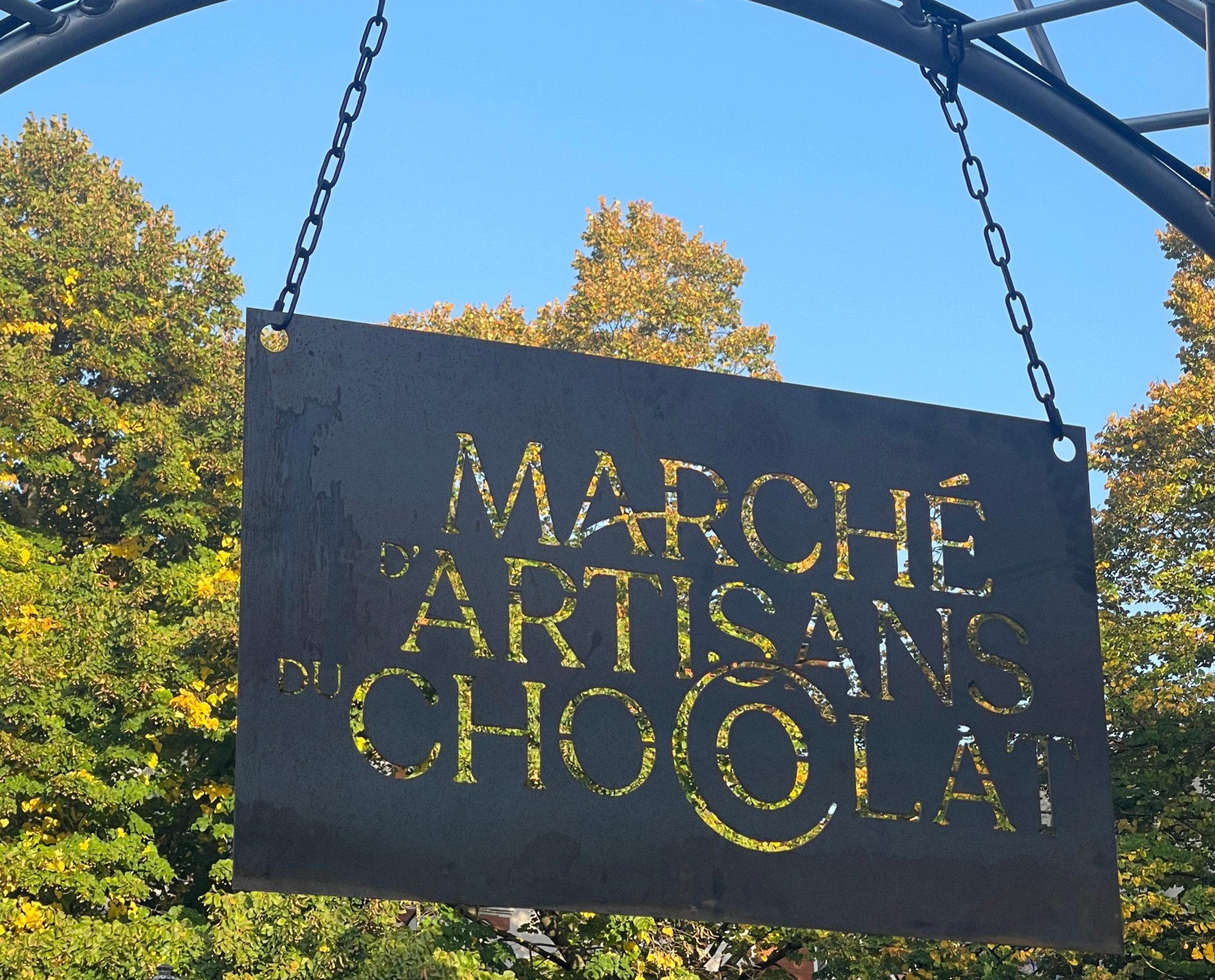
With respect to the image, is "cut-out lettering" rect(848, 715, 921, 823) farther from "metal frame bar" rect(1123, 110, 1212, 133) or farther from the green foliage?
the green foliage

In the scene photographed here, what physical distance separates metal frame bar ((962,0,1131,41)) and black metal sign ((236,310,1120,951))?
1670 millimetres

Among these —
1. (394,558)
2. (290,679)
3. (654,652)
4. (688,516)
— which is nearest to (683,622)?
(654,652)

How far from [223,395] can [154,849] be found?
6.94 meters

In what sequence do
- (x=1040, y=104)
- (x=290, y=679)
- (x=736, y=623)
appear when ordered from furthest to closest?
1. (x=1040, y=104)
2. (x=736, y=623)
3. (x=290, y=679)

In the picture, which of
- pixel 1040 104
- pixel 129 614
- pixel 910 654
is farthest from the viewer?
pixel 129 614

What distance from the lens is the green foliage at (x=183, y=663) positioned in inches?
689

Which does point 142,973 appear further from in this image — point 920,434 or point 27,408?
point 920,434

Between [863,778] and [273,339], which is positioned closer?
[273,339]

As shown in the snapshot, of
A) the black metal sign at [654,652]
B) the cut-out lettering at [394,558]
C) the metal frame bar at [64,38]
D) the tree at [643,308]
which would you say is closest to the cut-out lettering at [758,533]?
the black metal sign at [654,652]

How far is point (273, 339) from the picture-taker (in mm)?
3699

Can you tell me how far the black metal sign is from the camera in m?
3.53

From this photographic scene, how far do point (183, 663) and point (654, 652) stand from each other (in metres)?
16.9

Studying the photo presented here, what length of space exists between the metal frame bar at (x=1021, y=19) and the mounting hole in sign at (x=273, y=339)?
9.13 ft

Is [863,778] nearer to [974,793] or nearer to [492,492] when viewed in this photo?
[974,793]
